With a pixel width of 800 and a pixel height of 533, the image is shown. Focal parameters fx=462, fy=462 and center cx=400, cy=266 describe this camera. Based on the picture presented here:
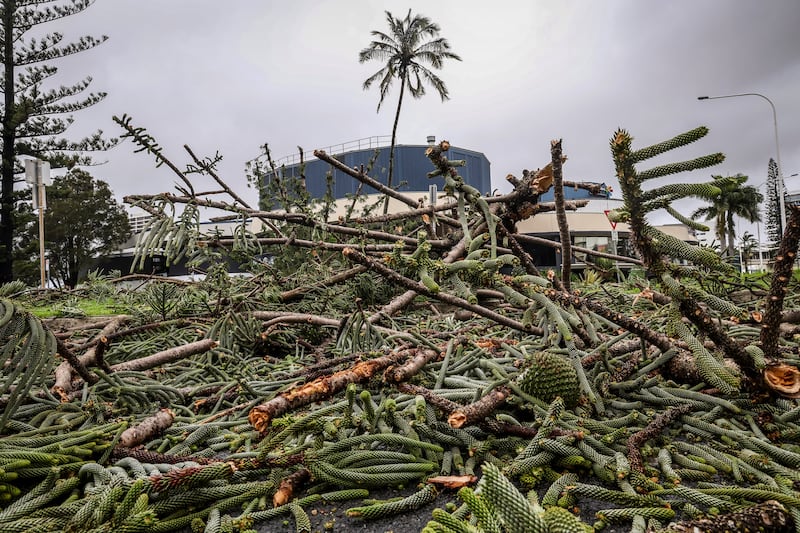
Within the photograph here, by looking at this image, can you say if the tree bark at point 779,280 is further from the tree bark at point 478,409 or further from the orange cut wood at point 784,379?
the tree bark at point 478,409

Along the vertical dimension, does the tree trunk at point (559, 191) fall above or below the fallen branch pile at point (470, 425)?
above

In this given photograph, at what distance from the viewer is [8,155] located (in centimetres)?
2372

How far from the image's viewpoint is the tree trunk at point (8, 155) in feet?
74.3

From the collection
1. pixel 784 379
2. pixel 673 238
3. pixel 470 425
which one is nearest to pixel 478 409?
pixel 470 425

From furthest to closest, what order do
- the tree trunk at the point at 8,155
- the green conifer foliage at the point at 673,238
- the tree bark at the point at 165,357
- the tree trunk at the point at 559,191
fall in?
the tree trunk at the point at 8,155 < the tree bark at the point at 165,357 < the tree trunk at the point at 559,191 < the green conifer foliage at the point at 673,238

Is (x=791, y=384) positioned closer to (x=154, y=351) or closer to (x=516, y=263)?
(x=516, y=263)

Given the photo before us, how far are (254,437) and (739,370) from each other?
7.00ft

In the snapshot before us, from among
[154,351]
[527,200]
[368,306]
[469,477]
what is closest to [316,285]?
[368,306]

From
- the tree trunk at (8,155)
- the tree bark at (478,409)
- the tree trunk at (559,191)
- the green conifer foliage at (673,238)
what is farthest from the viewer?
the tree trunk at (8,155)

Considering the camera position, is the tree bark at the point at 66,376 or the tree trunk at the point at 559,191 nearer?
the tree trunk at the point at 559,191

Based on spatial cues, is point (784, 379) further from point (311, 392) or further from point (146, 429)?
point (146, 429)

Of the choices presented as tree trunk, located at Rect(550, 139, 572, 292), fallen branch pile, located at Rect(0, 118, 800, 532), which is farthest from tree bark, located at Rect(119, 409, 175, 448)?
tree trunk, located at Rect(550, 139, 572, 292)

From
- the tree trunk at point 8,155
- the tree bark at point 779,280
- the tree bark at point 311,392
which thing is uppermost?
the tree trunk at point 8,155

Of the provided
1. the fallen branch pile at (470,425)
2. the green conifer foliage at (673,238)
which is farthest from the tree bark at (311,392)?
the green conifer foliage at (673,238)
